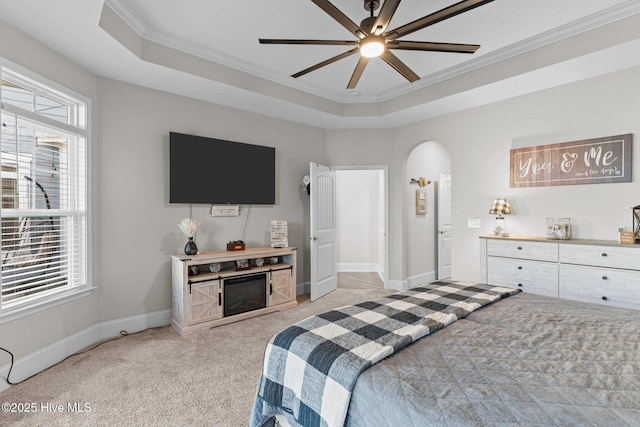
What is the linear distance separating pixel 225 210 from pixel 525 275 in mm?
3433

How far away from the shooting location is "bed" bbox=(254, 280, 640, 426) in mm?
937

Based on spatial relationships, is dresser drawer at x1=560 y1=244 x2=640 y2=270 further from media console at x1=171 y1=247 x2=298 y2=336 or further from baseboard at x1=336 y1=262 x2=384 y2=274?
baseboard at x1=336 y1=262 x2=384 y2=274

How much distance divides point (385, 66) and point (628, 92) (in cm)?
228

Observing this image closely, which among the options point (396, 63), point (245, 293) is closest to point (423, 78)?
point (396, 63)

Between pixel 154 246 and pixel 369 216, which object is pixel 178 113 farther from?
pixel 369 216

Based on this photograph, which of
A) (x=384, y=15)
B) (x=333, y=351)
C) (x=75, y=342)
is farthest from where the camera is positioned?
(x=75, y=342)

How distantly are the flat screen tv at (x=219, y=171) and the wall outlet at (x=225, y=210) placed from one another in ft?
0.31

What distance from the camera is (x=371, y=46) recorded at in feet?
7.31

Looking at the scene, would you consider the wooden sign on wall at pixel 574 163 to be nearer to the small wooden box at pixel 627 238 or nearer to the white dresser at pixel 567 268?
the small wooden box at pixel 627 238

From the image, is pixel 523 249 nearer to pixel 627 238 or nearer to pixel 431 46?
pixel 627 238

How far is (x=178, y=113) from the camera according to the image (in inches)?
145

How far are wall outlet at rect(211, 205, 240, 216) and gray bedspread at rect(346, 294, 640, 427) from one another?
3108 millimetres

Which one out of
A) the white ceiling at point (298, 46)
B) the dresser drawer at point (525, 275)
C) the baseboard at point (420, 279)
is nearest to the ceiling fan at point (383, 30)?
the white ceiling at point (298, 46)

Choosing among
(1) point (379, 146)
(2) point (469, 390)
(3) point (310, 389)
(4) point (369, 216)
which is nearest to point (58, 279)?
(3) point (310, 389)
